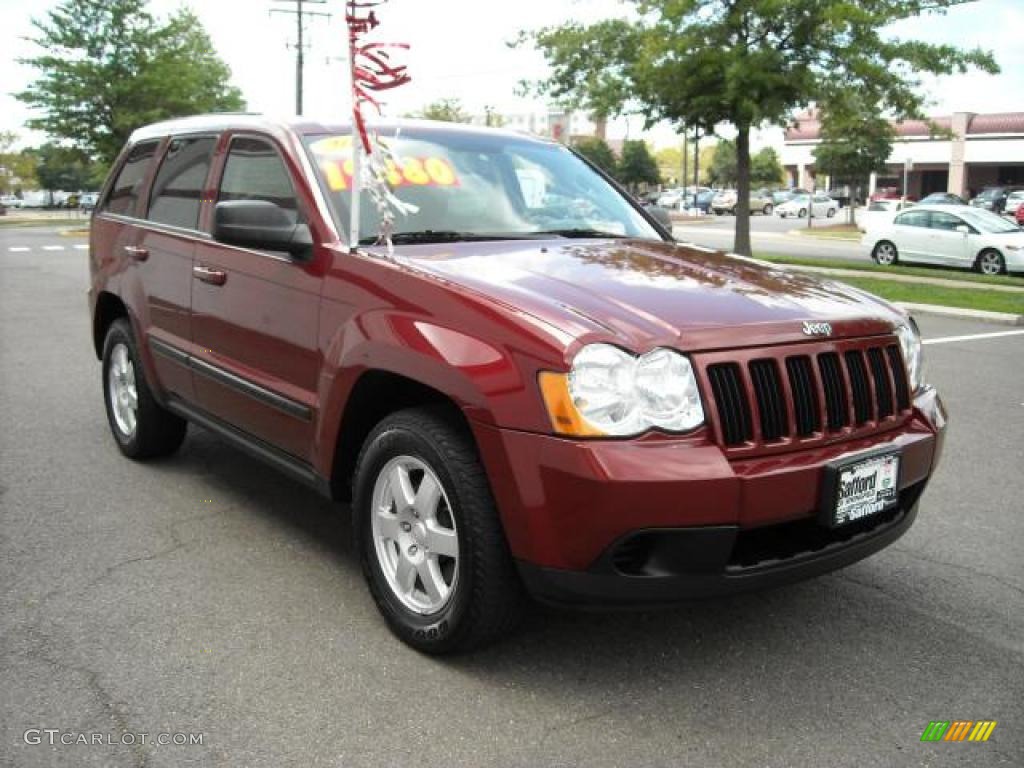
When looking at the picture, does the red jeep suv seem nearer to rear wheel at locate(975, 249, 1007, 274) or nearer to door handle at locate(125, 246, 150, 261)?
door handle at locate(125, 246, 150, 261)

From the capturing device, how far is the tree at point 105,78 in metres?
34.6

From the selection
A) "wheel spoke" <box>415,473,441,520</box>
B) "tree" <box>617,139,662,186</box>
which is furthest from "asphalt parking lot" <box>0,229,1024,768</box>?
"tree" <box>617,139,662,186</box>

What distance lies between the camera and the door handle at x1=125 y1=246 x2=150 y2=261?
16.5 feet

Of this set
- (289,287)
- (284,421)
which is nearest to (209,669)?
(284,421)

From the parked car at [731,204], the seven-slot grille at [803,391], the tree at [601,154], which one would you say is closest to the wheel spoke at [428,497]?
the seven-slot grille at [803,391]

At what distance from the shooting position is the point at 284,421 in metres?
3.87

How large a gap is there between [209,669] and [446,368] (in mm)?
1221

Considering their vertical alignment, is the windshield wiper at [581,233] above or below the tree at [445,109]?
below

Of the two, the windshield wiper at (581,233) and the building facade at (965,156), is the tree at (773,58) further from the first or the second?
the building facade at (965,156)

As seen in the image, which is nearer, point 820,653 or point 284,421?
point 820,653

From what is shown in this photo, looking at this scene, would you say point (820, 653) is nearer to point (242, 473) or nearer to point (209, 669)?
point (209, 669)

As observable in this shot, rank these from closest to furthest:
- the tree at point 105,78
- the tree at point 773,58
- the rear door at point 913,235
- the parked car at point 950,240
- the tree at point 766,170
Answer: the tree at point 773,58, the parked car at point 950,240, the rear door at point 913,235, the tree at point 105,78, the tree at point 766,170

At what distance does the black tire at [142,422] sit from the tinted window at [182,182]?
2.33 feet

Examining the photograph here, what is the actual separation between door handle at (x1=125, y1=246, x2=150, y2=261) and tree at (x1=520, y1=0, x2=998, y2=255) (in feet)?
45.3
